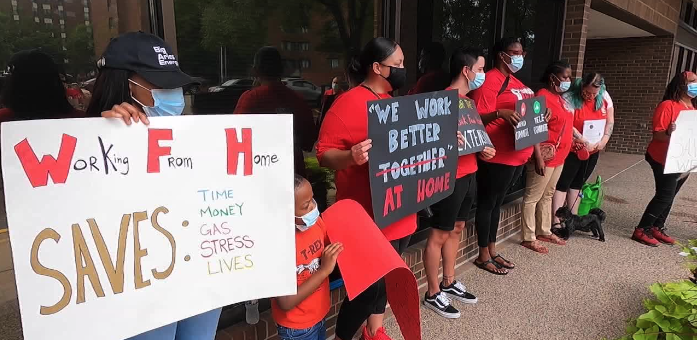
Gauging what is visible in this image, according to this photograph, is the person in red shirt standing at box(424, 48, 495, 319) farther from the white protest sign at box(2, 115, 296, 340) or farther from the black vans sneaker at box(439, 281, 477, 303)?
the white protest sign at box(2, 115, 296, 340)

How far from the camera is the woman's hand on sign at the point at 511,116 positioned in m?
3.18

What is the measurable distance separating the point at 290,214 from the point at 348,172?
2.07 ft

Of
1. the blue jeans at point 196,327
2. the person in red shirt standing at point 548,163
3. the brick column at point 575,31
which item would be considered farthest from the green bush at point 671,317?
the brick column at point 575,31

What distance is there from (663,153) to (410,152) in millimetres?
3385

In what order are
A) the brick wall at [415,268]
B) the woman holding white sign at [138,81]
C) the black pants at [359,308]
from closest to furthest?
the woman holding white sign at [138,81], the black pants at [359,308], the brick wall at [415,268]

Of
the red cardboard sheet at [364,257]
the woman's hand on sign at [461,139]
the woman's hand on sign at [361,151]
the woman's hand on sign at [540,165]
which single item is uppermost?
the woman's hand on sign at [361,151]

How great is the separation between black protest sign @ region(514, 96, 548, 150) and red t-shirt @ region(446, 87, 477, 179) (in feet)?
1.79

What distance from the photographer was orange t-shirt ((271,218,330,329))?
5.97 feet

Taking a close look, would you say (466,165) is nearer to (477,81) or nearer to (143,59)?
(477,81)

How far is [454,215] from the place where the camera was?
2.91 m

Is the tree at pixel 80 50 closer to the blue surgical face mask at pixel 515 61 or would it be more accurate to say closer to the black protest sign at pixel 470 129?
the black protest sign at pixel 470 129

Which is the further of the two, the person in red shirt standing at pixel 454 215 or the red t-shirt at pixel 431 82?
the red t-shirt at pixel 431 82

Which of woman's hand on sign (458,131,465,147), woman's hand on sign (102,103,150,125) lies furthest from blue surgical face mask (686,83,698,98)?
woman's hand on sign (102,103,150,125)

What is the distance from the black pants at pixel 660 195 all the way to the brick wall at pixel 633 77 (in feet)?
22.3
